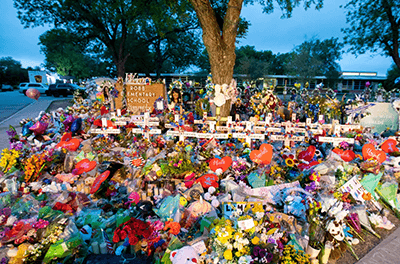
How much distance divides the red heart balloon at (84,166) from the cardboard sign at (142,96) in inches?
→ 178

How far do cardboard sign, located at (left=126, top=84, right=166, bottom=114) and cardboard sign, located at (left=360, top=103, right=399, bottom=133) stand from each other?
8.23m

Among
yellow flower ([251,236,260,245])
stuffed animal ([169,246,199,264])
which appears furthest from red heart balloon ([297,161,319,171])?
stuffed animal ([169,246,199,264])

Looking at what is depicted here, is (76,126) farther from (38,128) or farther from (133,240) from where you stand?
(133,240)

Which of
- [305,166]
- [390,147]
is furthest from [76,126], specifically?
[390,147]

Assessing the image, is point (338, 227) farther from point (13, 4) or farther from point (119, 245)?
point (13, 4)

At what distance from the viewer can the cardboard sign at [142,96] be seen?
948cm

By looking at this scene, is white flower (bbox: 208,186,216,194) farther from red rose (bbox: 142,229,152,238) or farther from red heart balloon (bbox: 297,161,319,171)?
red heart balloon (bbox: 297,161,319,171)

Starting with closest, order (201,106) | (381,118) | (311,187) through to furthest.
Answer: (311,187), (381,118), (201,106)

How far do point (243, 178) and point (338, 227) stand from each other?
1.94 meters

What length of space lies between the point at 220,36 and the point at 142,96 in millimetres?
4299

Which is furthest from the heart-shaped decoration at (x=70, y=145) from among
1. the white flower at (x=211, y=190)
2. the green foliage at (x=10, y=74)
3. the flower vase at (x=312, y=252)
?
the green foliage at (x=10, y=74)

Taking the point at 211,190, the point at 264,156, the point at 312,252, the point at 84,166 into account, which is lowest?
the point at 312,252

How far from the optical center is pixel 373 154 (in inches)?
190

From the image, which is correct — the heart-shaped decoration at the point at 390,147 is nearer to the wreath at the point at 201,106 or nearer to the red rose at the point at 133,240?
the wreath at the point at 201,106
